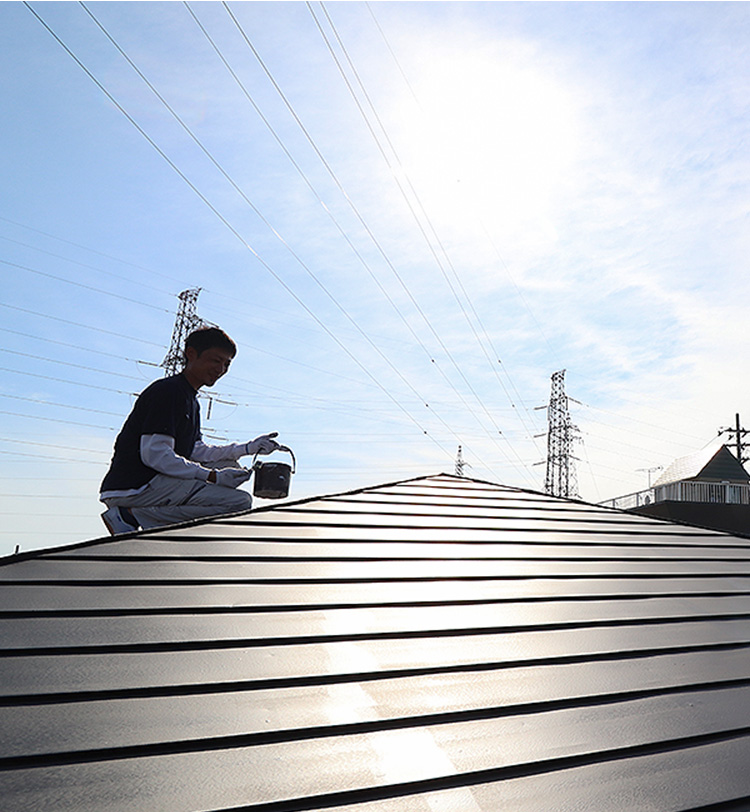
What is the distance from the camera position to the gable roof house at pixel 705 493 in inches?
811

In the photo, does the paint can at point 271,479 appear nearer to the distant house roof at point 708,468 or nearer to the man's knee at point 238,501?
the man's knee at point 238,501

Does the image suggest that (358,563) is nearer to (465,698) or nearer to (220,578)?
(220,578)

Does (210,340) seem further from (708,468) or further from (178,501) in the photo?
(708,468)

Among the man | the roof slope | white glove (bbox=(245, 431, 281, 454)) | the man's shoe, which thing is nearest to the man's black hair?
the man

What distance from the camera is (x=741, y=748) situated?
1.68 metres

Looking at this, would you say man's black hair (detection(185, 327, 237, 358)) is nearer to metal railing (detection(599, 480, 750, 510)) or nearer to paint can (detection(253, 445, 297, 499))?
paint can (detection(253, 445, 297, 499))

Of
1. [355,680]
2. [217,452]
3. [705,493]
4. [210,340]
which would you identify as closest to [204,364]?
[210,340]

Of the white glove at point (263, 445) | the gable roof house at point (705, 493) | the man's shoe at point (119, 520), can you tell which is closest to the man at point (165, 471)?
the man's shoe at point (119, 520)

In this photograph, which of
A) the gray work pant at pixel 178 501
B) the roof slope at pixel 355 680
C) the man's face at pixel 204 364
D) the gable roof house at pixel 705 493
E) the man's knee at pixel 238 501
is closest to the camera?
the roof slope at pixel 355 680

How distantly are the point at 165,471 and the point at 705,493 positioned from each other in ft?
76.6

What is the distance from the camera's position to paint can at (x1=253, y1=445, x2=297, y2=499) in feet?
11.8

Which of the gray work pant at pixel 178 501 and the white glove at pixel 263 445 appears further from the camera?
the white glove at pixel 263 445

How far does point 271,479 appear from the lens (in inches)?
142

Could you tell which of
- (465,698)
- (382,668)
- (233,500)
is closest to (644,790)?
(465,698)
